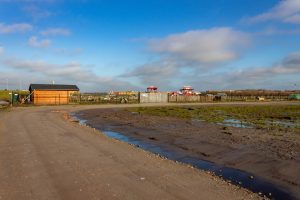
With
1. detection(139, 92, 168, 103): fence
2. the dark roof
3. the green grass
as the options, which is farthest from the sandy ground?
detection(139, 92, 168, 103): fence

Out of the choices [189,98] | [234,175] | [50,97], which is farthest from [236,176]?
[189,98]

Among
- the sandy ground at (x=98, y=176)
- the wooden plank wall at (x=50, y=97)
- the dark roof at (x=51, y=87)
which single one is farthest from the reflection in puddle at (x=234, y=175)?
the dark roof at (x=51, y=87)

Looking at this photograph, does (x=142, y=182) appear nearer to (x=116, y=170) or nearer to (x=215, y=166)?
(x=116, y=170)

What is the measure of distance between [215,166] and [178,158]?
1.78 m

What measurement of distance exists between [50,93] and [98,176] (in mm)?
57261

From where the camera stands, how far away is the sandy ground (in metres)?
8.11

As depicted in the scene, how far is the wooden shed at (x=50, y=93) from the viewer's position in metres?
63.4

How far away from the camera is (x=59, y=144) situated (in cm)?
1572

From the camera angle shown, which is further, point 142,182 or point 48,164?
point 48,164

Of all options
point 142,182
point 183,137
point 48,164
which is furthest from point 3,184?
point 183,137

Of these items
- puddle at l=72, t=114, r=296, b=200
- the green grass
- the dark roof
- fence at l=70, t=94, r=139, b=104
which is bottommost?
puddle at l=72, t=114, r=296, b=200

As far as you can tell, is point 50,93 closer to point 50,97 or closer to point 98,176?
point 50,97

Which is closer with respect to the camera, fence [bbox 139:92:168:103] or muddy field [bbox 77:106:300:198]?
muddy field [bbox 77:106:300:198]

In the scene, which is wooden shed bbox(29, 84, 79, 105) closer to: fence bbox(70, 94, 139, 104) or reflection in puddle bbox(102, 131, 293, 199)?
fence bbox(70, 94, 139, 104)
